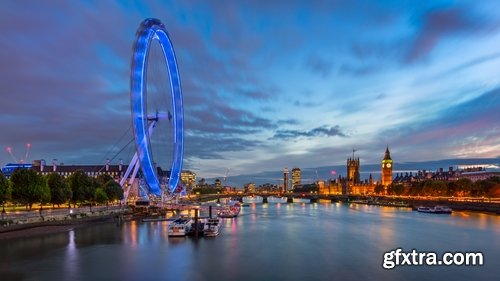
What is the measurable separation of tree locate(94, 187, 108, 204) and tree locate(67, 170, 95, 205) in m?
2.12

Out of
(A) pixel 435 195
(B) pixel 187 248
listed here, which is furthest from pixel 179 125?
(A) pixel 435 195

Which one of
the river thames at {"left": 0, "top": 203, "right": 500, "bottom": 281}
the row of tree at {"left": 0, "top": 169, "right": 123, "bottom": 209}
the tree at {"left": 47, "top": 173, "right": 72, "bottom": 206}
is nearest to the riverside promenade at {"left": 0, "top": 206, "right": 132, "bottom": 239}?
the river thames at {"left": 0, "top": 203, "right": 500, "bottom": 281}

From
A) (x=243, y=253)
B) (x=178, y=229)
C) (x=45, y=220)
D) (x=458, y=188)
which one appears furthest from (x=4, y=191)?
(x=458, y=188)

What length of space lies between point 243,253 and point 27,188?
28492 mm

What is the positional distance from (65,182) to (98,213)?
7351 mm

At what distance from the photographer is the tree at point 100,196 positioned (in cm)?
7614

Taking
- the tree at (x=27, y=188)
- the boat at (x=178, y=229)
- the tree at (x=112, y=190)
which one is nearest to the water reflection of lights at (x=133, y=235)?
the boat at (x=178, y=229)

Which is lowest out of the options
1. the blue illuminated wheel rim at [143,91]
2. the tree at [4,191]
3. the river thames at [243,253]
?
the river thames at [243,253]

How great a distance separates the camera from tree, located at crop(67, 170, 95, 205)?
230 ft

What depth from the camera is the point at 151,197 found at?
96438mm

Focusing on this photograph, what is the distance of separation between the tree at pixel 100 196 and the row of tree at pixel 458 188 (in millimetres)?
75297

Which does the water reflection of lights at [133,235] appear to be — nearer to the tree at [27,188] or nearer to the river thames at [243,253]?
the river thames at [243,253]

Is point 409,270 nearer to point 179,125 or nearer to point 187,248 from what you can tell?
point 187,248

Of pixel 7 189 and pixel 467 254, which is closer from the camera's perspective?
pixel 467 254
